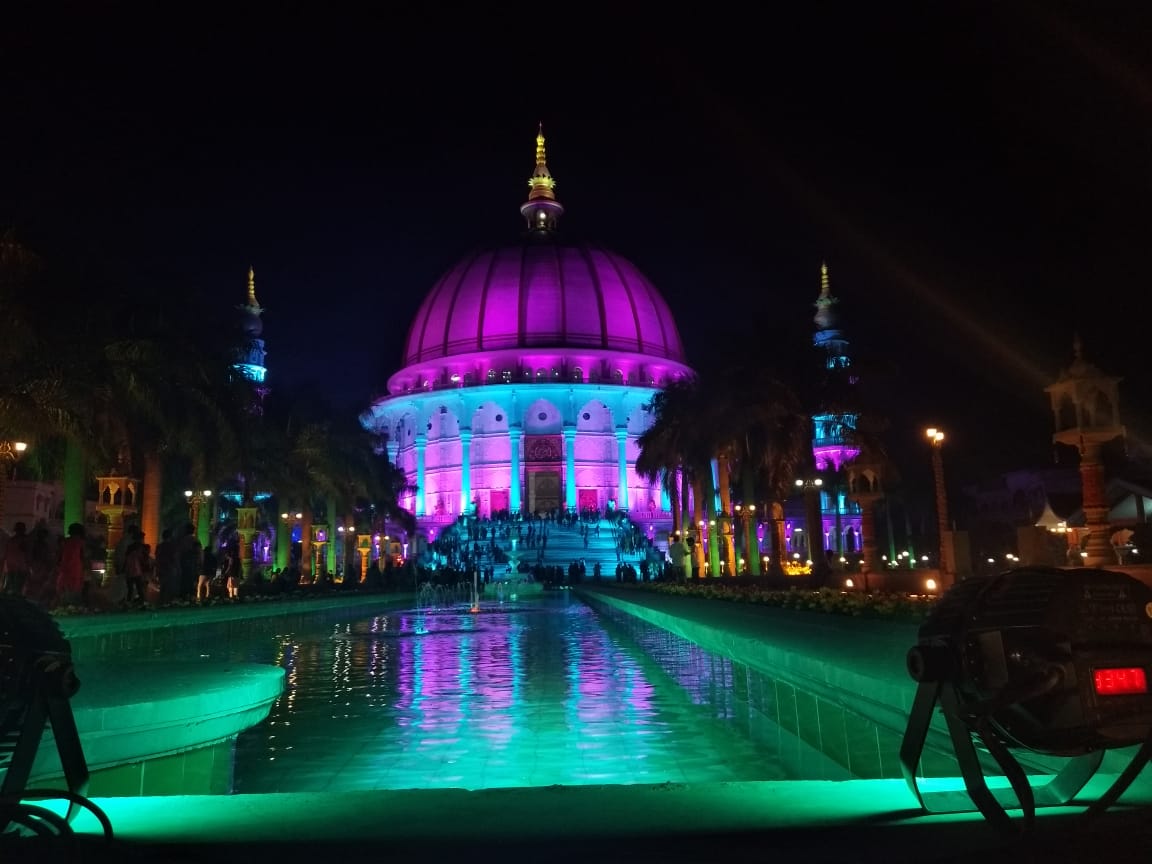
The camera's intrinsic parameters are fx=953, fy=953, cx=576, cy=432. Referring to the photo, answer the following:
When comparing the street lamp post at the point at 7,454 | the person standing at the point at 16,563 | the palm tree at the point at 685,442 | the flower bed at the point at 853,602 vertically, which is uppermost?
the palm tree at the point at 685,442

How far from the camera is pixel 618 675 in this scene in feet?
29.1

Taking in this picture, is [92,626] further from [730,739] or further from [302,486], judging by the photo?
[302,486]

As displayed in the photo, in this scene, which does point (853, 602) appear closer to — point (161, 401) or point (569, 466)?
point (161, 401)

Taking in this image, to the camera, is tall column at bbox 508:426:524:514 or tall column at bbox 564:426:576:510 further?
tall column at bbox 564:426:576:510

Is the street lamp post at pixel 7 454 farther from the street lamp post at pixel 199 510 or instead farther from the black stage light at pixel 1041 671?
the black stage light at pixel 1041 671

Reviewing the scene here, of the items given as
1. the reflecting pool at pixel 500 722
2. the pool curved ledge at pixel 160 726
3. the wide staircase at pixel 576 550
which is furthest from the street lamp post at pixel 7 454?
the wide staircase at pixel 576 550

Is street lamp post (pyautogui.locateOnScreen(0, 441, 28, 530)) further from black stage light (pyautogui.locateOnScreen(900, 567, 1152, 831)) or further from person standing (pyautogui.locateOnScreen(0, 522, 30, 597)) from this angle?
black stage light (pyautogui.locateOnScreen(900, 567, 1152, 831))

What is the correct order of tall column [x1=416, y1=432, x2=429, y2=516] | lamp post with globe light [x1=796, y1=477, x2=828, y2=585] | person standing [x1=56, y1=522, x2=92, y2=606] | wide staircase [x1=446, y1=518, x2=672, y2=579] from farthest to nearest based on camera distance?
1. tall column [x1=416, y1=432, x2=429, y2=516]
2. wide staircase [x1=446, y1=518, x2=672, y2=579]
3. lamp post with globe light [x1=796, y1=477, x2=828, y2=585]
4. person standing [x1=56, y1=522, x2=92, y2=606]

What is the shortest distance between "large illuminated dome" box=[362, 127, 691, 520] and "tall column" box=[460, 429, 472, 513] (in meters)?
0.08

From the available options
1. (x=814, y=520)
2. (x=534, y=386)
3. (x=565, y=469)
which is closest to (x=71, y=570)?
(x=814, y=520)

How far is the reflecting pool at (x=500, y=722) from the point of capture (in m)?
4.96

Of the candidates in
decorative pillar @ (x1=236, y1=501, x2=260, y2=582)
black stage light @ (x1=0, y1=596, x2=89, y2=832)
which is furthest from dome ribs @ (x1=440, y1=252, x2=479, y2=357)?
black stage light @ (x1=0, y1=596, x2=89, y2=832)

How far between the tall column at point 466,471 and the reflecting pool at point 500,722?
68242mm

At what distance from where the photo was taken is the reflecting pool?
4.96m
